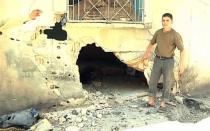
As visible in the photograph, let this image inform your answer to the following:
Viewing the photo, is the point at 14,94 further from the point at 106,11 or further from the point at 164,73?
the point at 164,73

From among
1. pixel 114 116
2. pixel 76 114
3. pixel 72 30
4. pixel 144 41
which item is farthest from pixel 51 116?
pixel 144 41

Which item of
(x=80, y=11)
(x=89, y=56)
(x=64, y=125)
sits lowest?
(x=64, y=125)

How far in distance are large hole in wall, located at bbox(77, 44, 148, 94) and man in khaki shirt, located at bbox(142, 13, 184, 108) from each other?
4.43 ft

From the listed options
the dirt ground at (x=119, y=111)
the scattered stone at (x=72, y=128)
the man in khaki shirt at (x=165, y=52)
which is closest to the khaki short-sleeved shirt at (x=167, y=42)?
the man in khaki shirt at (x=165, y=52)

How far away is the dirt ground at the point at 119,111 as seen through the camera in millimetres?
6945

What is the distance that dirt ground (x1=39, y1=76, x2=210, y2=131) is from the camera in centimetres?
695

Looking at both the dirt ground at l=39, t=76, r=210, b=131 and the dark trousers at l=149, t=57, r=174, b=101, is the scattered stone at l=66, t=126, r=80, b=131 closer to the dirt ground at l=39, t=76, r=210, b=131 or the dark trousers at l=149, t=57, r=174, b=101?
the dirt ground at l=39, t=76, r=210, b=131

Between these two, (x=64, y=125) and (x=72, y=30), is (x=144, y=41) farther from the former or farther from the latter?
(x=64, y=125)

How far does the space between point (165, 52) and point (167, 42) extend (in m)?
0.16

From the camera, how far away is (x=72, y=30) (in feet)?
25.4

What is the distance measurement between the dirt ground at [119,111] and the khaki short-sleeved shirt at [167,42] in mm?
933

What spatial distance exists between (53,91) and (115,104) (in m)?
1.07

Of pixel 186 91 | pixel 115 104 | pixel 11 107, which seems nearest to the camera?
pixel 11 107

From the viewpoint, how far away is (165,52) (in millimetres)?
7441
